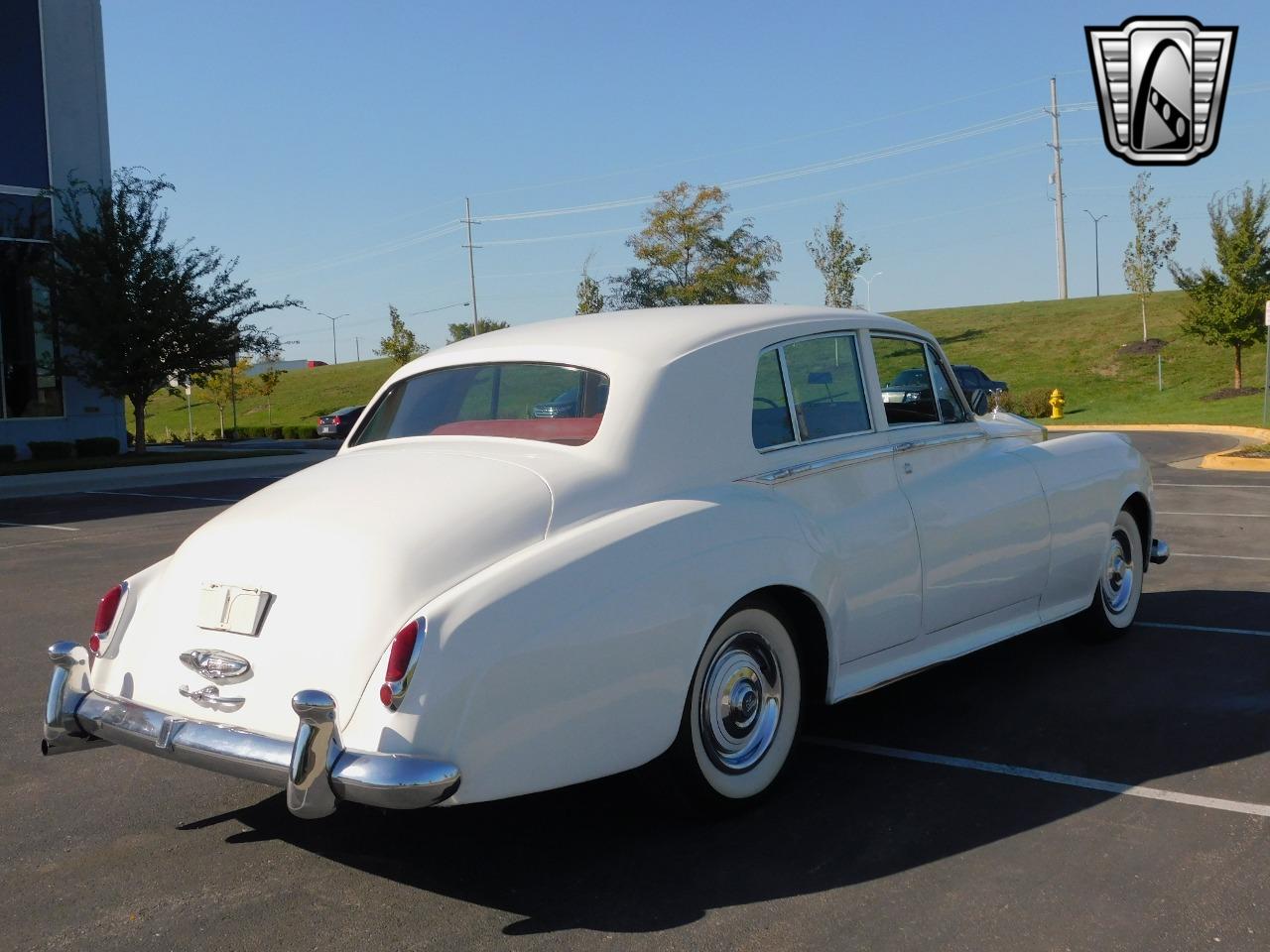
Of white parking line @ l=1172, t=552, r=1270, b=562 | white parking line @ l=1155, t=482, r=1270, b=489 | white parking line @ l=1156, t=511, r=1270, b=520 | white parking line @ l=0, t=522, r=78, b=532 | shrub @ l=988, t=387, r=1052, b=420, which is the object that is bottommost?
white parking line @ l=1172, t=552, r=1270, b=562

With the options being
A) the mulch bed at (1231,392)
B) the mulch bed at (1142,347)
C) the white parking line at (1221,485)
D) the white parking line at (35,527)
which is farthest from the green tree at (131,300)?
the mulch bed at (1142,347)

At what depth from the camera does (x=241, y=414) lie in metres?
80.4

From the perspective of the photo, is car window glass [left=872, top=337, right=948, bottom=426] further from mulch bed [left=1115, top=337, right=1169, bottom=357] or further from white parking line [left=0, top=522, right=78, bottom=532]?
mulch bed [left=1115, top=337, right=1169, bottom=357]

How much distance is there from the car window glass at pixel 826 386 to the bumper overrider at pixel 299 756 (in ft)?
7.18

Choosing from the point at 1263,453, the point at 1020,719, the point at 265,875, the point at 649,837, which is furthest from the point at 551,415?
the point at 1263,453

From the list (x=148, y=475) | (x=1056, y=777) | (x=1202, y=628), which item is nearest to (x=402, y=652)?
(x=1056, y=777)

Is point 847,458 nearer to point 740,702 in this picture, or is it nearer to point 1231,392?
point 740,702

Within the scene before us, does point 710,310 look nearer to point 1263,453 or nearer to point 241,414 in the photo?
point 1263,453

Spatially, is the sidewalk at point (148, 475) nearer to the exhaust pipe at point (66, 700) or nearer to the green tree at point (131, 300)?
the green tree at point (131, 300)

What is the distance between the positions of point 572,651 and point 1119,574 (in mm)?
4288

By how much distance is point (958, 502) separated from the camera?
17.3 ft

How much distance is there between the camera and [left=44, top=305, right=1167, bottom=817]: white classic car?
3.52 metres

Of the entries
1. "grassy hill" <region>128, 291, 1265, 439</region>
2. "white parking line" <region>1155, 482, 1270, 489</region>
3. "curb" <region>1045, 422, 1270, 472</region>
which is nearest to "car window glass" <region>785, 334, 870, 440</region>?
"white parking line" <region>1155, 482, 1270, 489</region>

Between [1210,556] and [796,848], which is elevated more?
[1210,556]
